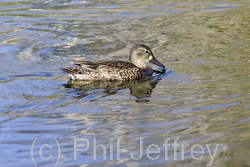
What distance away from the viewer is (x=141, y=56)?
404 inches

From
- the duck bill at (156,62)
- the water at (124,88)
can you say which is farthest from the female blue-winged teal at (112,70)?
the water at (124,88)

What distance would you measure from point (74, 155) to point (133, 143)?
1.99 feet

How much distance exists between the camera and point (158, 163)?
5.81 m

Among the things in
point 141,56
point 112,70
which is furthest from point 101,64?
point 141,56

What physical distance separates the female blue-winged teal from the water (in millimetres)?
215

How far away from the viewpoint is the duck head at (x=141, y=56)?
33.3 ft

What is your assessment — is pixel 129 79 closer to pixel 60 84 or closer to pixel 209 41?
pixel 60 84

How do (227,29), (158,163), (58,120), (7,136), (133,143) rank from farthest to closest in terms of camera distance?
(227,29) < (58,120) < (7,136) < (133,143) < (158,163)

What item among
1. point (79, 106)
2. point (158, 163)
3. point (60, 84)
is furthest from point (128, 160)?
point (60, 84)

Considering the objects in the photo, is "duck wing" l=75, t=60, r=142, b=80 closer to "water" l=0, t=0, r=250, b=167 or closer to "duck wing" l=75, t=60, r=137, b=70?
"duck wing" l=75, t=60, r=137, b=70

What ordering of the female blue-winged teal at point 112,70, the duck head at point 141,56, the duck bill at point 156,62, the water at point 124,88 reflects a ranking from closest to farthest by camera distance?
the water at point 124,88
the female blue-winged teal at point 112,70
the duck bill at point 156,62
the duck head at point 141,56

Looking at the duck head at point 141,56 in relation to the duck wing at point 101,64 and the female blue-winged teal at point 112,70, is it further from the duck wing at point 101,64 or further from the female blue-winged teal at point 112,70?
the duck wing at point 101,64

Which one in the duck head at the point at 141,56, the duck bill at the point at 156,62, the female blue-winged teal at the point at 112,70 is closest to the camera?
the female blue-winged teal at the point at 112,70

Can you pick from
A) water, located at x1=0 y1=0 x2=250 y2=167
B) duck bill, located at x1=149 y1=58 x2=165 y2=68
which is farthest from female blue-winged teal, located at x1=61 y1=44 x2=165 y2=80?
water, located at x1=0 y1=0 x2=250 y2=167
